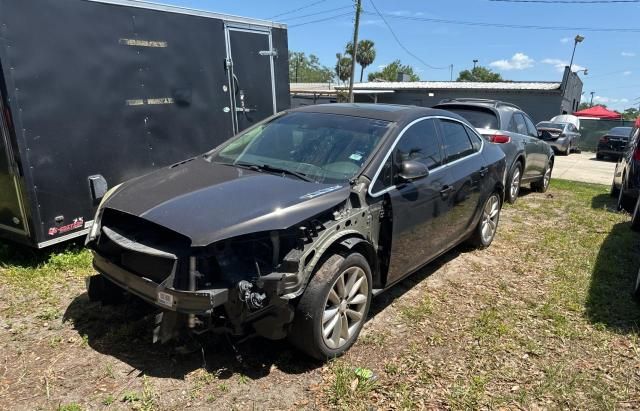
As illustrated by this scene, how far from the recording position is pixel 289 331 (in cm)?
302

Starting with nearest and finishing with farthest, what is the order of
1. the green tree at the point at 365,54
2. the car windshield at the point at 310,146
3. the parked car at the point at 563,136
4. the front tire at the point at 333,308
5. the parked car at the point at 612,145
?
the front tire at the point at 333,308, the car windshield at the point at 310,146, the parked car at the point at 612,145, the parked car at the point at 563,136, the green tree at the point at 365,54

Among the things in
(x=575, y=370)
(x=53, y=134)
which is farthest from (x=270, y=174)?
(x=575, y=370)

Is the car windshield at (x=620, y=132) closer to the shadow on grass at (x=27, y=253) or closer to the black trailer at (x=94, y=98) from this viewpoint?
the black trailer at (x=94, y=98)

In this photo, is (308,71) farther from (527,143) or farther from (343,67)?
(527,143)

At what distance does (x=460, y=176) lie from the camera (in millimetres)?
4602

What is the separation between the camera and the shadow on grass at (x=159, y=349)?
3098 millimetres

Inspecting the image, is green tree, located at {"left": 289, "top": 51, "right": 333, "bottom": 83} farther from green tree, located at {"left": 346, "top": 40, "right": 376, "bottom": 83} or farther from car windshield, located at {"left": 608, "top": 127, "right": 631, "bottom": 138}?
car windshield, located at {"left": 608, "top": 127, "right": 631, "bottom": 138}

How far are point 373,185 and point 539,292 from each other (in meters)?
2.32

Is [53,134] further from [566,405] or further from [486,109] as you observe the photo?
[486,109]

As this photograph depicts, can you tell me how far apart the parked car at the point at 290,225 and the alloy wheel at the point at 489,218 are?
119 cm

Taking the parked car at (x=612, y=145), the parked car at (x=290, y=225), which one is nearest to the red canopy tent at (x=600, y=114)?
the parked car at (x=612, y=145)

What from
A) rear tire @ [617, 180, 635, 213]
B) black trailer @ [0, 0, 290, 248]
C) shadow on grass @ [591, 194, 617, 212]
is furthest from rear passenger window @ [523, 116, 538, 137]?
black trailer @ [0, 0, 290, 248]

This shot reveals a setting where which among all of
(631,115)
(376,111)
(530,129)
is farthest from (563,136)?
(631,115)

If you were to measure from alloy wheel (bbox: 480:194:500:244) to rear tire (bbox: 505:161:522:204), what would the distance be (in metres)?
2.34
